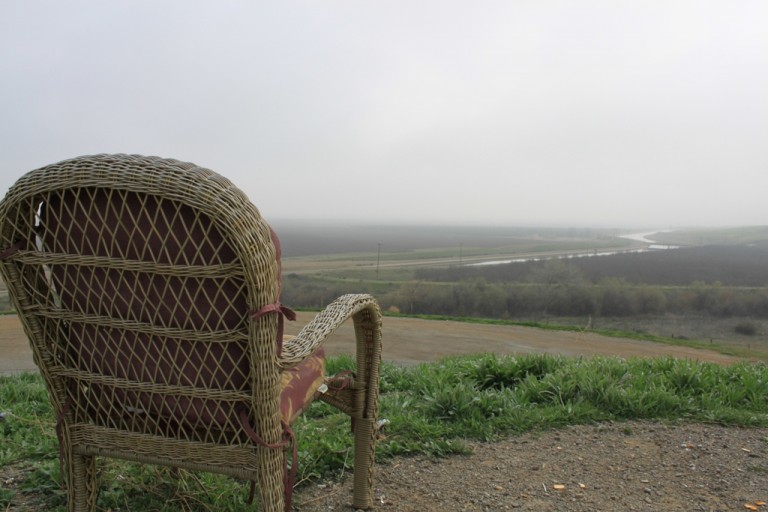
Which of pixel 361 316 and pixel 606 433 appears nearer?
pixel 361 316

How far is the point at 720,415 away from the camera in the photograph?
324 cm

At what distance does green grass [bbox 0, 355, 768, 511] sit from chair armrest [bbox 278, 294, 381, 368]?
35.1 inches

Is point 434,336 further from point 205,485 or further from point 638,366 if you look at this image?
point 205,485

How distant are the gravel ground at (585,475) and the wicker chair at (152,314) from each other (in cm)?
95

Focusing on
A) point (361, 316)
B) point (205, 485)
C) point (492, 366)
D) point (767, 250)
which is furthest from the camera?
point (767, 250)

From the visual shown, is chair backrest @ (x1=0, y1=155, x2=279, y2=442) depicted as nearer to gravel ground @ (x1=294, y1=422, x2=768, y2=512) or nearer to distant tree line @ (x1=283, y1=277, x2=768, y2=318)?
gravel ground @ (x1=294, y1=422, x2=768, y2=512)

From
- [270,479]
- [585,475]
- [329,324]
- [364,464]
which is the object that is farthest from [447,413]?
[270,479]

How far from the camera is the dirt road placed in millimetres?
9500

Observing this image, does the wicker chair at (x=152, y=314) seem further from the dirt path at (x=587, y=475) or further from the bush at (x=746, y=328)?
the bush at (x=746, y=328)

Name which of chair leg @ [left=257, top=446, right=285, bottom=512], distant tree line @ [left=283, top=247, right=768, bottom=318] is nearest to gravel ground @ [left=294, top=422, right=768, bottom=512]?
chair leg @ [left=257, top=446, right=285, bottom=512]

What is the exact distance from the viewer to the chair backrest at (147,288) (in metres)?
1.20

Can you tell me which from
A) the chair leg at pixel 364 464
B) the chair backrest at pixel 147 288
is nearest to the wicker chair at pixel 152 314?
the chair backrest at pixel 147 288

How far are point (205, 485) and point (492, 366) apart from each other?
2592mm

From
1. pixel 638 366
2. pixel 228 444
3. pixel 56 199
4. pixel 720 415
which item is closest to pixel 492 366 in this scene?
pixel 638 366
